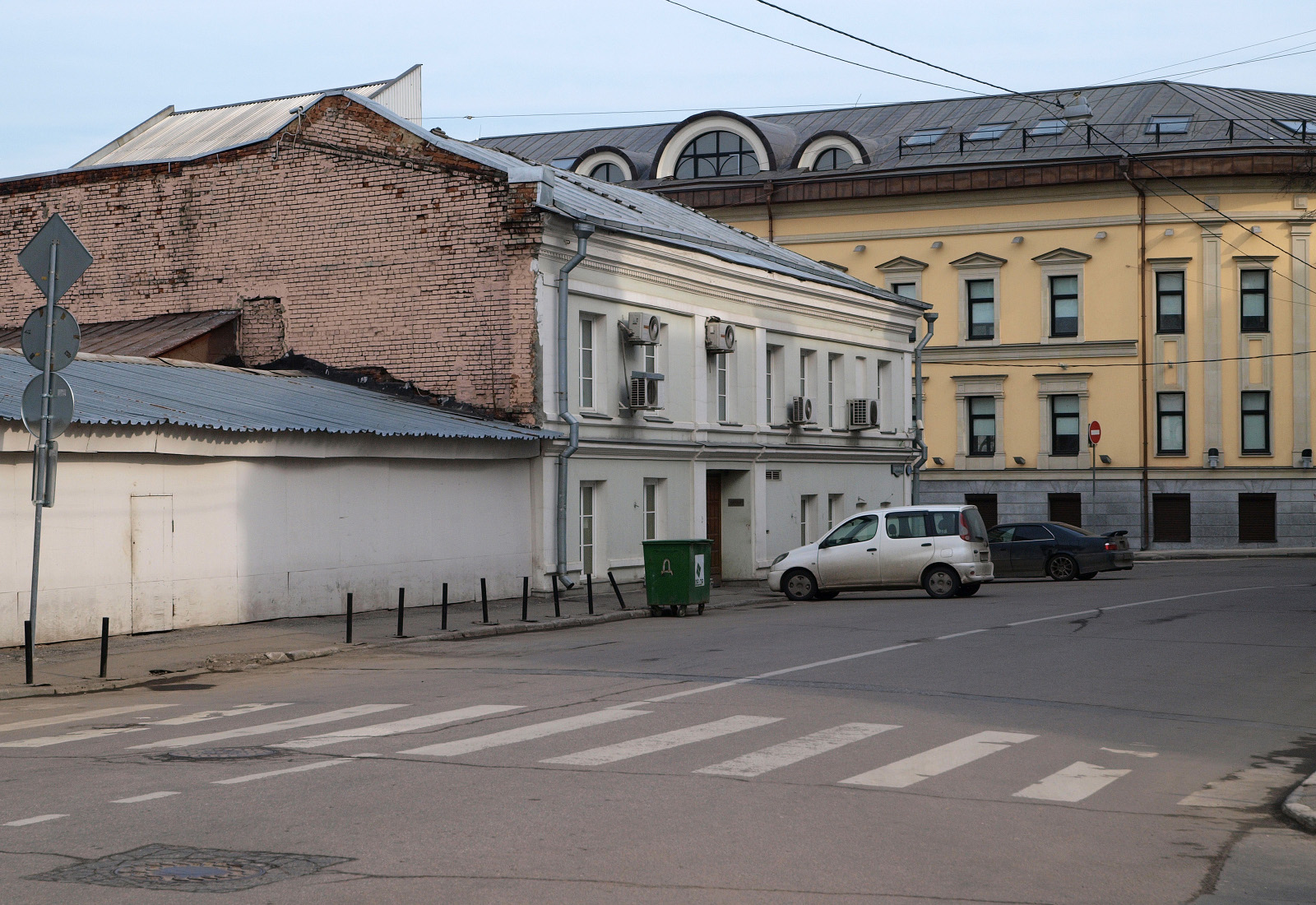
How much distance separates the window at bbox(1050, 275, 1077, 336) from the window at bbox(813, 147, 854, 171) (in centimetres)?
833

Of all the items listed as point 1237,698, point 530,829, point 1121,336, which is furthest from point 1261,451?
point 530,829

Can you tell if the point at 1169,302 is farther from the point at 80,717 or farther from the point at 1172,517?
the point at 80,717

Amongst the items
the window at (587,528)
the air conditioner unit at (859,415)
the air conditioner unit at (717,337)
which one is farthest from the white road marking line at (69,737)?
the air conditioner unit at (859,415)

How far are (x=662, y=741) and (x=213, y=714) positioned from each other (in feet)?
12.9

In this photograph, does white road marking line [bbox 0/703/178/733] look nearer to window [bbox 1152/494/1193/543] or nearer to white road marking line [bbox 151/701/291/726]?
white road marking line [bbox 151/701/291/726]

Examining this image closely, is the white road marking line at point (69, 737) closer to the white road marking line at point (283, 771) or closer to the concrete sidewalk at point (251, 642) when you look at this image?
the white road marking line at point (283, 771)

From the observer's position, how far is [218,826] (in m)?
7.38

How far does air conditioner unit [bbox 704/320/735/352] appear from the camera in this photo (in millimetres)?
30156

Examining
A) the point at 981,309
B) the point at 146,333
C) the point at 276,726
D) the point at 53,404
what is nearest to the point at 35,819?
the point at 276,726

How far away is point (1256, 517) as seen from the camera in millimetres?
46625

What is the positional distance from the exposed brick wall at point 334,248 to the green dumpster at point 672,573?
3764 mm

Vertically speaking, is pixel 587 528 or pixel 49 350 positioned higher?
pixel 49 350

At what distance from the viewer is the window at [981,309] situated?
49.5 meters

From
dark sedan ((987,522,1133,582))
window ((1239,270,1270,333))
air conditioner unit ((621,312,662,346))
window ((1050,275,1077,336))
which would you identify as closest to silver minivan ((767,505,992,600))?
air conditioner unit ((621,312,662,346))
